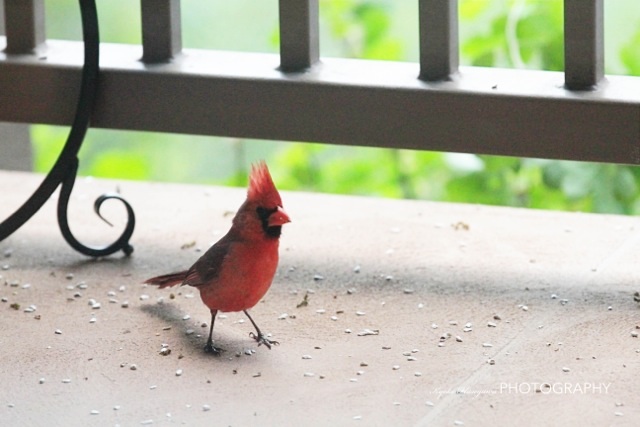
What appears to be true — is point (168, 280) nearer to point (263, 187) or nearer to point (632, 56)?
point (263, 187)

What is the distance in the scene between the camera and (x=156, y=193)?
3.84m

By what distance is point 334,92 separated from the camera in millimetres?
3031

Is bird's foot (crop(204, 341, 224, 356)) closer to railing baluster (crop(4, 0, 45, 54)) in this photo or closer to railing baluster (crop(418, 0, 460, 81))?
railing baluster (crop(418, 0, 460, 81))

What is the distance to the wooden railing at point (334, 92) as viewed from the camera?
2.87 m

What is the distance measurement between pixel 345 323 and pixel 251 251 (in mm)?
390

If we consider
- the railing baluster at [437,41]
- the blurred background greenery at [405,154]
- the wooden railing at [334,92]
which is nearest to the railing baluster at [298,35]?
the wooden railing at [334,92]

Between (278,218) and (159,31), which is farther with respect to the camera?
(159,31)

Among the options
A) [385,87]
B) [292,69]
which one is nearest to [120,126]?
[292,69]

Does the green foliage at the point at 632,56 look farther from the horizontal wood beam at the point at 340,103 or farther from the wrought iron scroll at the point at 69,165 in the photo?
the wrought iron scroll at the point at 69,165

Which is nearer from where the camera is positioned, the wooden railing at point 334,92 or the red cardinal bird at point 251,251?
the red cardinal bird at point 251,251

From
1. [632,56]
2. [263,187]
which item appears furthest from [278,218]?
[632,56]

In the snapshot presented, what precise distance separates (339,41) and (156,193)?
1203 millimetres

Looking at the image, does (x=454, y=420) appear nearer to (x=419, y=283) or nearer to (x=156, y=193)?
(x=419, y=283)

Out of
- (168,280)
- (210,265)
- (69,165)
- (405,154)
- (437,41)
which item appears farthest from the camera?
(405,154)
